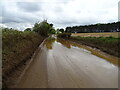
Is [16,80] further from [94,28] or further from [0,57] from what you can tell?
[94,28]

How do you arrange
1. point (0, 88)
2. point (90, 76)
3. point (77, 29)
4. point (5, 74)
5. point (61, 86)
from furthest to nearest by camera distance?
point (77, 29), point (90, 76), point (5, 74), point (61, 86), point (0, 88)

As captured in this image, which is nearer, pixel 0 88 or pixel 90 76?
pixel 0 88

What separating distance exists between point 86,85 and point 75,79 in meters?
0.62

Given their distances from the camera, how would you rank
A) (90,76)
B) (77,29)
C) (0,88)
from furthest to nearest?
(77,29) → (90,76) → (0,88)

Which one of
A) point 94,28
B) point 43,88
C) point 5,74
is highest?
point 94,28

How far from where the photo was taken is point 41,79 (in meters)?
4.50

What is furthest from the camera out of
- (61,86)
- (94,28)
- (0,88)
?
(94,28)

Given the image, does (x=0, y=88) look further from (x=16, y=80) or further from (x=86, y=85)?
(x=86, y=85)

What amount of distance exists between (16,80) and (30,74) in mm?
791

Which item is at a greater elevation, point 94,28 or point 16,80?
point 94,28

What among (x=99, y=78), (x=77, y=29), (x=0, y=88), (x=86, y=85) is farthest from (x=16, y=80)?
Answer: (x=77, y=29)

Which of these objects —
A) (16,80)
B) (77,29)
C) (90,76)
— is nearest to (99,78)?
(90,76)

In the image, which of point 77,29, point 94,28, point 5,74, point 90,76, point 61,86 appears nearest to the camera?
point 61,86

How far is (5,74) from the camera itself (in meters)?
4.36
